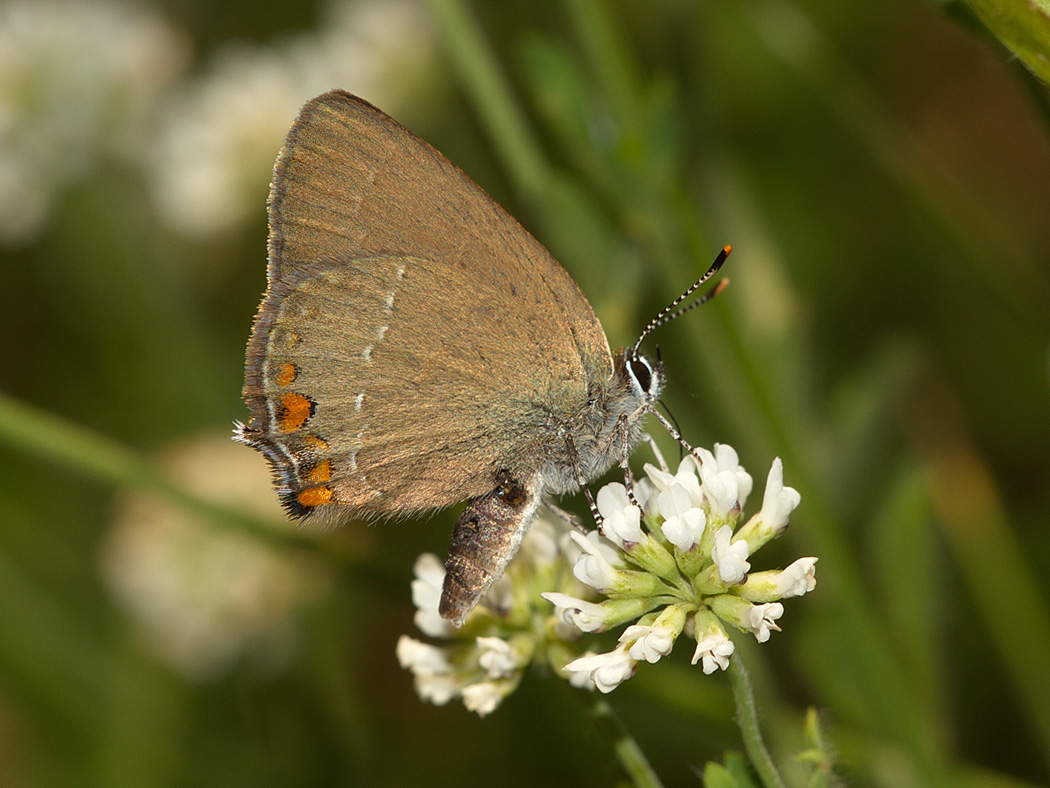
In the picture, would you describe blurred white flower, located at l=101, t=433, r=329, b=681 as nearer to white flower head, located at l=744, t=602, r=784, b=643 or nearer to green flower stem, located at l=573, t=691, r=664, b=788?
green flower stem, located at l=573, t=691, r=664, b=788

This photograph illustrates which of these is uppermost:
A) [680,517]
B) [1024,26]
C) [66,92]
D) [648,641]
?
[1024,26]

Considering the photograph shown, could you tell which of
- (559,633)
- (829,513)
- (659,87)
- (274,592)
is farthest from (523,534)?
(274,592)

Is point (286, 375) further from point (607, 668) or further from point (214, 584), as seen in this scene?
point (214, 584)

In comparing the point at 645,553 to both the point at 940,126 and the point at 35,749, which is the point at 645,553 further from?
the point at 940,126

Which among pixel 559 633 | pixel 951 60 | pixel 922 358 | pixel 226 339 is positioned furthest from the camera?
pixel 226 339

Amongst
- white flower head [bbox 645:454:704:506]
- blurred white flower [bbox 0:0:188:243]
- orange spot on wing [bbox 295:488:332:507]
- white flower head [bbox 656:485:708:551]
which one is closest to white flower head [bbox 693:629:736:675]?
white flower head [bbox 656:485:708:551]

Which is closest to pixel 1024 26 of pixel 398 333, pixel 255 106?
pixel 398 333
